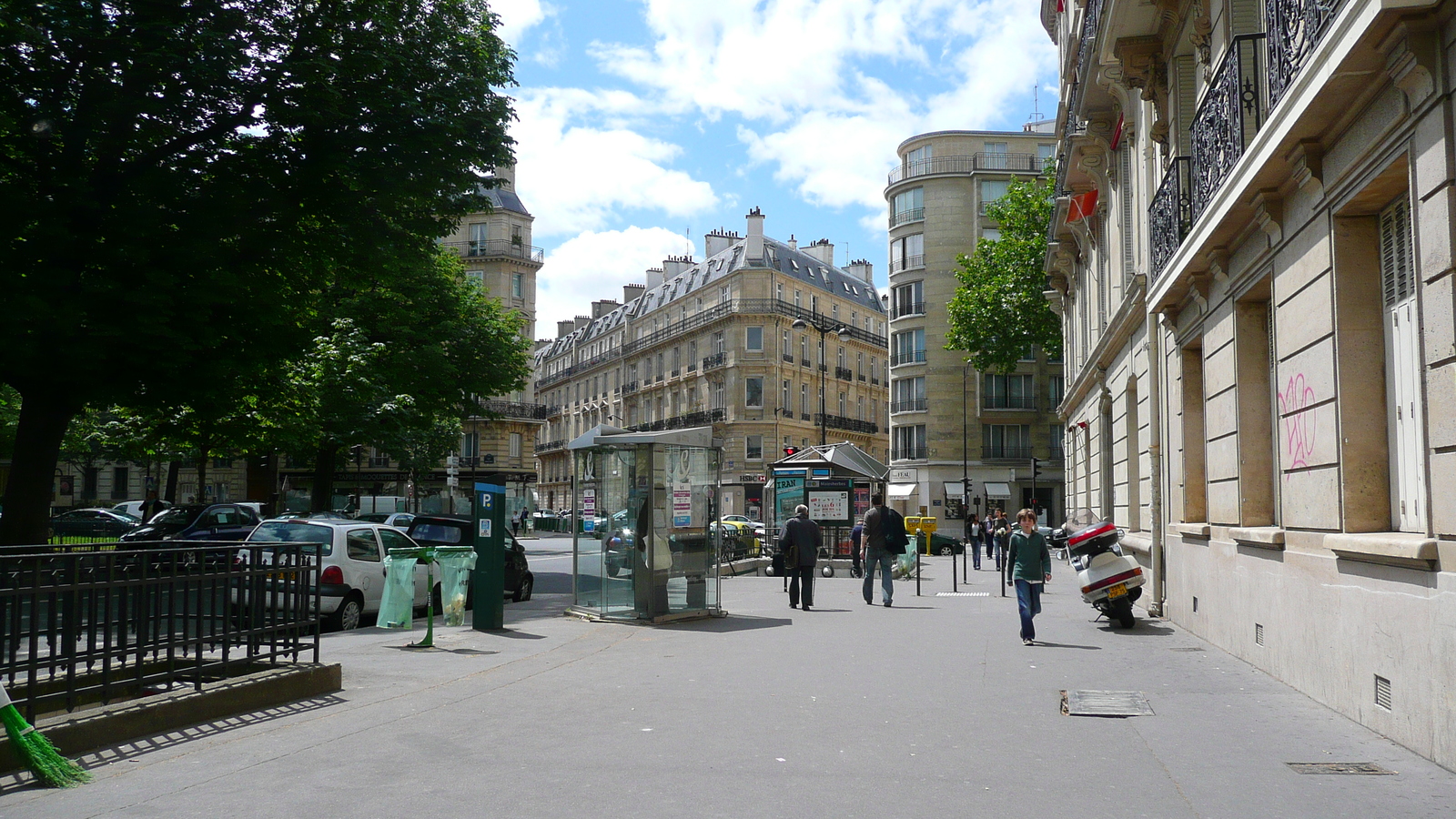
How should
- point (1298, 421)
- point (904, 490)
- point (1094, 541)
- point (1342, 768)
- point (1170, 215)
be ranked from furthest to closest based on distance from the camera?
point (904, 490) < point (1170, 215) < point (1094, 541) < point (1298, 421) < point (1342, 768)

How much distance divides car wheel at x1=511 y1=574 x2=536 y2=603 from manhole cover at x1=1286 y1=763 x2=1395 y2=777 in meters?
14.7

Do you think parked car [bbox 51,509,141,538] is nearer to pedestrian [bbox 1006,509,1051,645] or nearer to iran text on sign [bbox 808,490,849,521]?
iran text on sign [bbox 808,490,849,521]

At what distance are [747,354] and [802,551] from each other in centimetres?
5559

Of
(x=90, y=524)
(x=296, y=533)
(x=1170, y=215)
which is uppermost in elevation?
(x=1170, y=215)

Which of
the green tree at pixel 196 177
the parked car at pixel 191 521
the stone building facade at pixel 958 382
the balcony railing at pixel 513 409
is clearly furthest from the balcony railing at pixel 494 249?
the green tree at pixel 196 177

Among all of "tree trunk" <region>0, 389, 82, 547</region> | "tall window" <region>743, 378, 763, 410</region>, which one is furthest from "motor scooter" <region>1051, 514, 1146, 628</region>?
"tall window" <region>743, 378, 763, 410</region>

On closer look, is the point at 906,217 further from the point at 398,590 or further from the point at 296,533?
the point at 398,590

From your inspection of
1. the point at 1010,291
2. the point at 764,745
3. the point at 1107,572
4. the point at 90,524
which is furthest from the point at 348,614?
the point at 1010,291

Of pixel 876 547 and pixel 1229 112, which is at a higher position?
pixel 1229 112

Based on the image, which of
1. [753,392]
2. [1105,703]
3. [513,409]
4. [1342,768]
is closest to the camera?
[1342,768]

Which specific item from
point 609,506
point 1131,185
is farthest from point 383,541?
point 1131,185

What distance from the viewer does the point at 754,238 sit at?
74.6 m

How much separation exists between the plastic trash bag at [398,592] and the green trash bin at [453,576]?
0.69 meters

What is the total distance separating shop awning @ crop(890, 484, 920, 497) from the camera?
6122 cm
